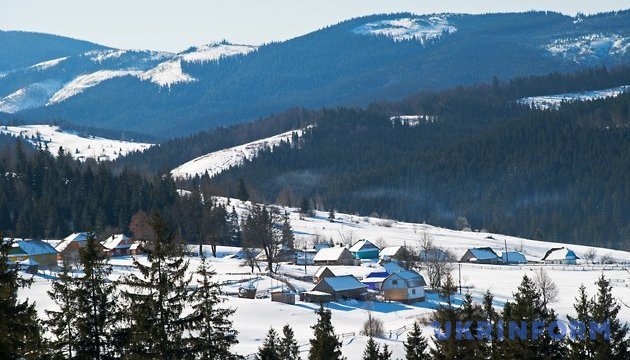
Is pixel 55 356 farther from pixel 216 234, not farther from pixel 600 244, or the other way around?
pixel 600 244

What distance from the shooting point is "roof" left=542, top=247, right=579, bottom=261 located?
392ft

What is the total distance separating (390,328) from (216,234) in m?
59.5

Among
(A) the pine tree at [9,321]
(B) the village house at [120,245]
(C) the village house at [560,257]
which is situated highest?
(A) the pine tree at [9,321]

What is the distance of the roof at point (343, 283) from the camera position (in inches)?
3041

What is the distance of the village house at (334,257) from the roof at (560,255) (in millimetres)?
31861

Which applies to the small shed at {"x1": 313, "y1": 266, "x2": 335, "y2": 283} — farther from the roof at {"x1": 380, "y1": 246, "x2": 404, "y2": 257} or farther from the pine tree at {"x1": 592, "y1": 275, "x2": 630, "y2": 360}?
the pine tree at {"x1": 592, "y1": 275, "x2": 630, "y2": 360}

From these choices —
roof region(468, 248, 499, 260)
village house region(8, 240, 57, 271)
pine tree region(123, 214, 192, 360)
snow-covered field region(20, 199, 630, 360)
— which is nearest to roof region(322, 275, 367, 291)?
snow-covered field region(20, 199, 630, 360)

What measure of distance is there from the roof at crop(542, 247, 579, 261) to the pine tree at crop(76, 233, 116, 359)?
104857 millimetres

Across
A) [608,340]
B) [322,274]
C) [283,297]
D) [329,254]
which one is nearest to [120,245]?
[329,254]

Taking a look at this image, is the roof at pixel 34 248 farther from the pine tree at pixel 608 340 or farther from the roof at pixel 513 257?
the pine tree at pixel 608 340

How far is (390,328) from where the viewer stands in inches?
2398

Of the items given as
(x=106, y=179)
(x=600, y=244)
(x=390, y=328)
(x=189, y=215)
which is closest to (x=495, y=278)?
(x=390, y=328)

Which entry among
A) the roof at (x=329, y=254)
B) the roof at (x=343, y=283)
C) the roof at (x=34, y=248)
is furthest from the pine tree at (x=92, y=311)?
the roof at (x=329, y=254)

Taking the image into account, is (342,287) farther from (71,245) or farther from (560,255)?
(560,255)
